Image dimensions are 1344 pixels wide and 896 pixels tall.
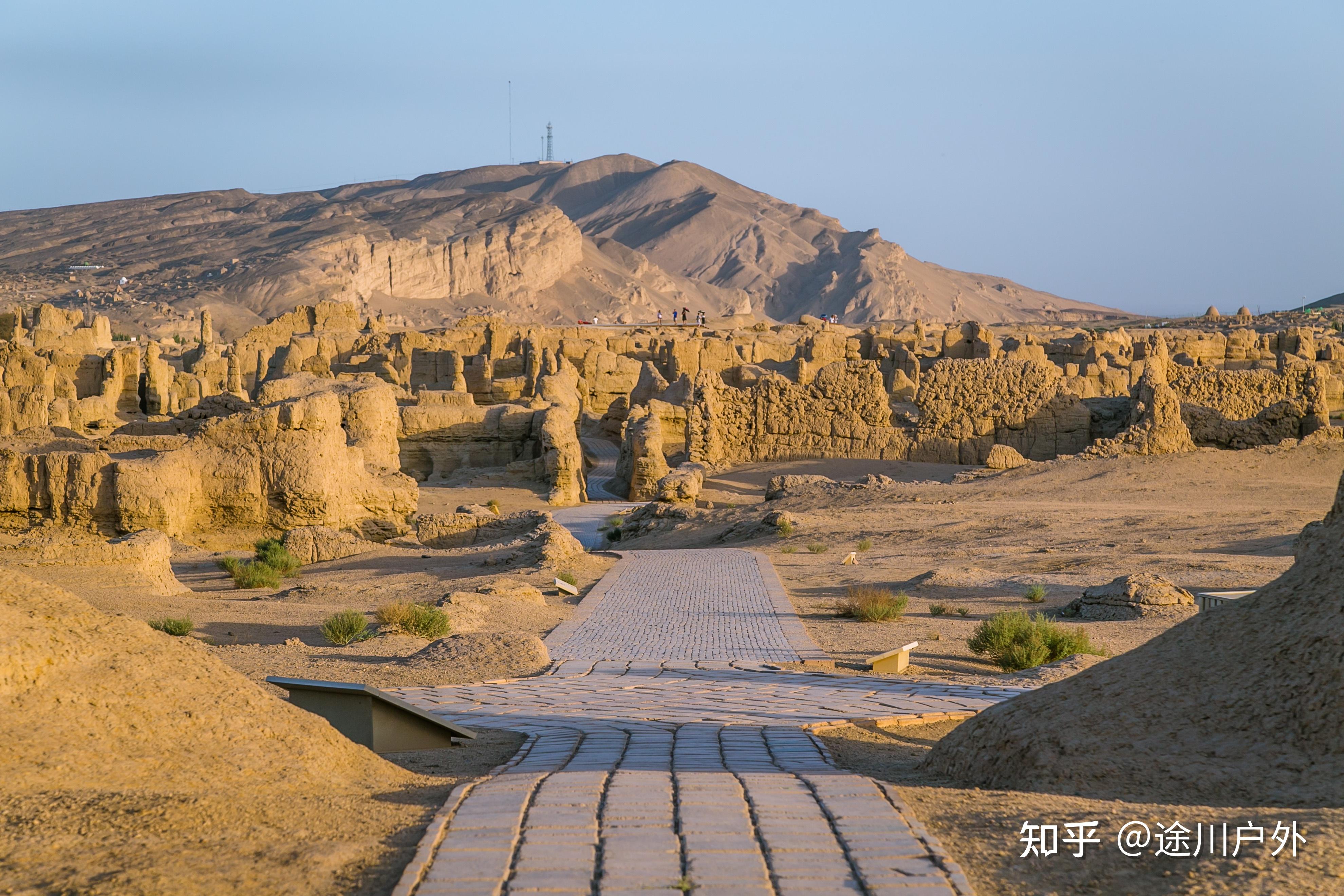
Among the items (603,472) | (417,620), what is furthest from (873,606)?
(603,472)

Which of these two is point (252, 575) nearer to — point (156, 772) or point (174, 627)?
point (174, 627)

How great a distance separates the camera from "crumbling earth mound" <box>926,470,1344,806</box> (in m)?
3.88

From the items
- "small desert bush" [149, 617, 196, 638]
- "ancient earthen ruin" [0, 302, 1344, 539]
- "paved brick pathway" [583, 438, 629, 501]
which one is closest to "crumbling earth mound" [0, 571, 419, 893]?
"small desert bush" [149, 617, 196, 638]

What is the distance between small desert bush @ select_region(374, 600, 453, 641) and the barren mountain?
7932cm

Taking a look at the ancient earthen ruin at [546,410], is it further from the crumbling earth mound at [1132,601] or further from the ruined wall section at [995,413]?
the crumbling earth mound at [1132,601]

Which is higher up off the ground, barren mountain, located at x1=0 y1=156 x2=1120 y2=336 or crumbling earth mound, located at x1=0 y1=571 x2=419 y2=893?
barren mountain, located at x1=0 y1=156 x2=1120 y2=336

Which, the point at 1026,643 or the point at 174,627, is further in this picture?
the point at 174,627

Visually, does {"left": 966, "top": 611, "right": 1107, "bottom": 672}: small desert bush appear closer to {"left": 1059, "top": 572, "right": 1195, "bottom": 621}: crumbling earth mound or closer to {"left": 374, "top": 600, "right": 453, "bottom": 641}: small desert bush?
{"left": 1059, "top": 572, "right": 1195, "bottom": 621}: crumbling earth mound

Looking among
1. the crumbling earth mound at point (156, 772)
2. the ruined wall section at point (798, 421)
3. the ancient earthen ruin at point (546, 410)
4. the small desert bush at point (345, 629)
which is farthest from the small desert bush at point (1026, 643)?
the ruined wall section at point (798, 421)

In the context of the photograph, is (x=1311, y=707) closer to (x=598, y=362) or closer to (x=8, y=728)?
(x=8, y=728)

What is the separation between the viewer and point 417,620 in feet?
32.0

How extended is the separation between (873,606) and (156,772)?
8045 mm

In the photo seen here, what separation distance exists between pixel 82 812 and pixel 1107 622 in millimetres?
8957

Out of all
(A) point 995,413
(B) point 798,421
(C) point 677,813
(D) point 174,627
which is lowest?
(D) point 174,627
